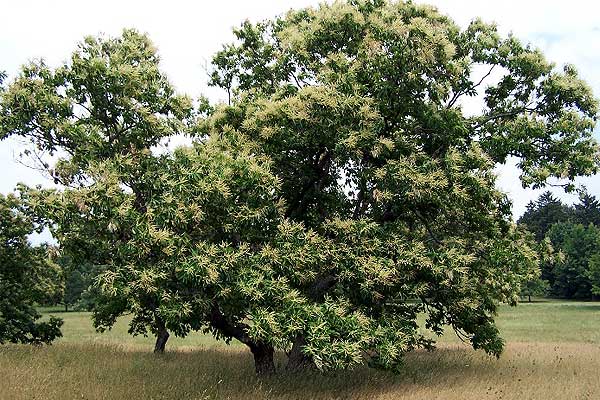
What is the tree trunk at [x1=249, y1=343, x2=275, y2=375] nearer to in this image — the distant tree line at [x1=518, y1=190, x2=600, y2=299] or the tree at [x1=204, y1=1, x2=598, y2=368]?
the tree at [x1=204, y1=1, x2=598, y2=368]

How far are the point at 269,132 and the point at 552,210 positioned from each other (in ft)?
412

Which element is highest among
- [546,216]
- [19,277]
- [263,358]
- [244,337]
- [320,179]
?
[546,216]

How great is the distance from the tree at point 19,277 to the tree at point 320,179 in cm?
711

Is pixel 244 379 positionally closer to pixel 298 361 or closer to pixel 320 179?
pixel 298 361

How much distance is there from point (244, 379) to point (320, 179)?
6.39m

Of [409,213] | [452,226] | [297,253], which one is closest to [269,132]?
[297,253]

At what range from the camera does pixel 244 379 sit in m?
15.1

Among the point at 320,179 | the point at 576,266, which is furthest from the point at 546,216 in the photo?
the point at 320,179

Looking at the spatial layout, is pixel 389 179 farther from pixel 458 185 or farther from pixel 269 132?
pixel 269 132

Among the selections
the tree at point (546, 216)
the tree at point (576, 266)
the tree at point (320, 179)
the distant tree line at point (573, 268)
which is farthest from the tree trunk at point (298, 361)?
the tree at point (546, 216)

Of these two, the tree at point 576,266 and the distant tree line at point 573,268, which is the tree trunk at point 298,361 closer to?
the distant tree line at point 573,268

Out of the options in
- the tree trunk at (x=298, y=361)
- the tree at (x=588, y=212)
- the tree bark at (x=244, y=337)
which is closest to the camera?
the tree bark at (x=244, y=337)

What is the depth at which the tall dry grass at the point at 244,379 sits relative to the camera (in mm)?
12211

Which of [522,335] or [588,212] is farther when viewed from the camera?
[588,212]
